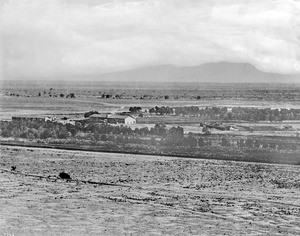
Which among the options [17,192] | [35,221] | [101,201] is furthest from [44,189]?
[35,221]

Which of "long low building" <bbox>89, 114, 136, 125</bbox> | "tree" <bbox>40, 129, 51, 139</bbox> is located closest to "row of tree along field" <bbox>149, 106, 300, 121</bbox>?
"long low building" <bbox>89, 114, 136, 125</bbox>

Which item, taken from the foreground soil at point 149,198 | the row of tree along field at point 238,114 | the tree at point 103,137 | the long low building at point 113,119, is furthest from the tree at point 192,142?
the row of tree along field at point 238,114

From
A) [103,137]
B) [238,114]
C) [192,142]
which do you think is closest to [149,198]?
[192,142]

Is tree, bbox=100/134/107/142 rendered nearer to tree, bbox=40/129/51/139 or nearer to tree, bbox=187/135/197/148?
tree, bbox=40/129/51/139

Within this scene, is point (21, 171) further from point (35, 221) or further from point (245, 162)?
point (245, 162)

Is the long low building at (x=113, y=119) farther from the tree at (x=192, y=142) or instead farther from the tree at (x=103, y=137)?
the tree at (x=192, y=142)

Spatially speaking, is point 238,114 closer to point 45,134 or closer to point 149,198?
point 45,134
